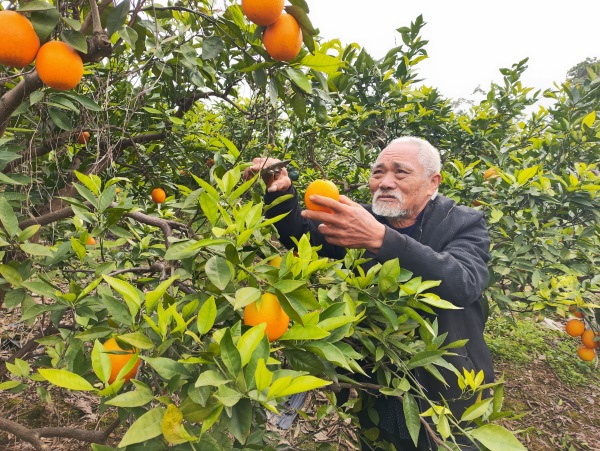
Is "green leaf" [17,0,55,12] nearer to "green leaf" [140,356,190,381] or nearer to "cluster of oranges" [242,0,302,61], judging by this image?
"cluster of oranges" [242,0,302,61]

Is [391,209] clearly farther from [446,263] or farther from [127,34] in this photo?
[127,34]

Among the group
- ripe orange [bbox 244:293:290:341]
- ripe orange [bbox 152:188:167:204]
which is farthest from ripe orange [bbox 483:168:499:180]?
ripe orange [bbox 244:293:290:341]

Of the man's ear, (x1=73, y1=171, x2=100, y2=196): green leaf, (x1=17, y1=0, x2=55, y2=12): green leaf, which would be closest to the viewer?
(x1=17, y1=0, x2=55, y2=12): green leaf

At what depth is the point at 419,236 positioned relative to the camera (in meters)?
1.94

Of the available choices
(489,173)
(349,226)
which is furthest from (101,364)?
(489,173)

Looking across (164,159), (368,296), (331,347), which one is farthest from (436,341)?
(164,159)

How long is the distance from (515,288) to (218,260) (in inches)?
93.7

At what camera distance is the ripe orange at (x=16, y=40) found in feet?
3.06

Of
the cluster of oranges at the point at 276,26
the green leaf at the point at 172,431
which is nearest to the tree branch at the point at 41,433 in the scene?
the green leaf at the point at 172,431

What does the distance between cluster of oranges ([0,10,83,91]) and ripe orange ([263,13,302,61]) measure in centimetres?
53

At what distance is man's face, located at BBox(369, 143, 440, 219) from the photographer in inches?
80.0

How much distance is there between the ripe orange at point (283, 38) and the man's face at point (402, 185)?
1.10 m

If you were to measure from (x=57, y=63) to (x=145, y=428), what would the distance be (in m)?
0.92

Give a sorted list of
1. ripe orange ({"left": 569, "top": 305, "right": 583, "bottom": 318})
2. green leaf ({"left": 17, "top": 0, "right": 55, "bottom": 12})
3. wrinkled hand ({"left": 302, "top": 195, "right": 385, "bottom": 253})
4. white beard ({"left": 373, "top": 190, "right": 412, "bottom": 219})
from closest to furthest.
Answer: green leaf ({"left": 17, "top": 0, "right": 55, "bottom": 12}) < wrinkled hand ({"left": 302, "top": 195, "right": 385, "bottom": 253}) < white beard ({"left": 373, "top": 190, "right": 412, "bottom": 219}) < ripe orange ({"left": 569, "top": 305, "right": 583, "bottom": 318})
